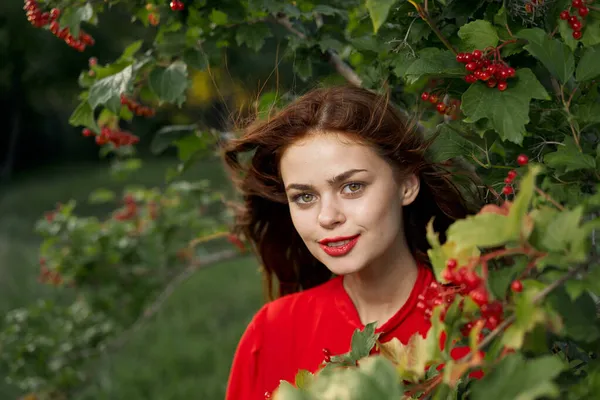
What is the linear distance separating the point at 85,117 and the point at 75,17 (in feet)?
1.01

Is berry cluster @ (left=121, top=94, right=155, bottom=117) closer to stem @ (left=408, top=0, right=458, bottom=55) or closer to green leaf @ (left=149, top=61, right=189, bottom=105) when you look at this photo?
green leaf @ (left=149, top=61, right=189, bottom=105)

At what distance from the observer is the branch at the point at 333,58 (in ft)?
8.84

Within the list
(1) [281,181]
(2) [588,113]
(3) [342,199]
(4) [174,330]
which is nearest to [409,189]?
(3) [342,199]

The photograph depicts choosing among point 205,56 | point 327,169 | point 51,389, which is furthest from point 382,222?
point 51,389

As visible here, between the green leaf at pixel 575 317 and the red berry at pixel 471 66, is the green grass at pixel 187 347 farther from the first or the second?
the green leaf at pixel 575 317

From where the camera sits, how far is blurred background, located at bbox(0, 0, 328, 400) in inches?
225

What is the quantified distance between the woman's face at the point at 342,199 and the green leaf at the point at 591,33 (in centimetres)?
68

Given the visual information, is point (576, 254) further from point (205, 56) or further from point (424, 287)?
point (205, 56)

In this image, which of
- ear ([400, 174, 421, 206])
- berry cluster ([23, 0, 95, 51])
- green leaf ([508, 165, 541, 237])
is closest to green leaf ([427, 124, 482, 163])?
ear ([400, 174, 421, 206])

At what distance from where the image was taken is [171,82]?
2564 mm

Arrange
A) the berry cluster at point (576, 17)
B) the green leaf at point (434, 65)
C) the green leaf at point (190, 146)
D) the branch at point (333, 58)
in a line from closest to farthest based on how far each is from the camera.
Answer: the berry cluster at point (576, 17) < the green leaf at point (434, 65) < the branch at point (333, 58) < the green leaf at point (190, 146)

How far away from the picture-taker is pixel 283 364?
8.28 feet

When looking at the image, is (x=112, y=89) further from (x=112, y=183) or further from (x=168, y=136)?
(x=112, y=183)

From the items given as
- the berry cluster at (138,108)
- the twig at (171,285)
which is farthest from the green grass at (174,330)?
the berry cluster at (138,108)
